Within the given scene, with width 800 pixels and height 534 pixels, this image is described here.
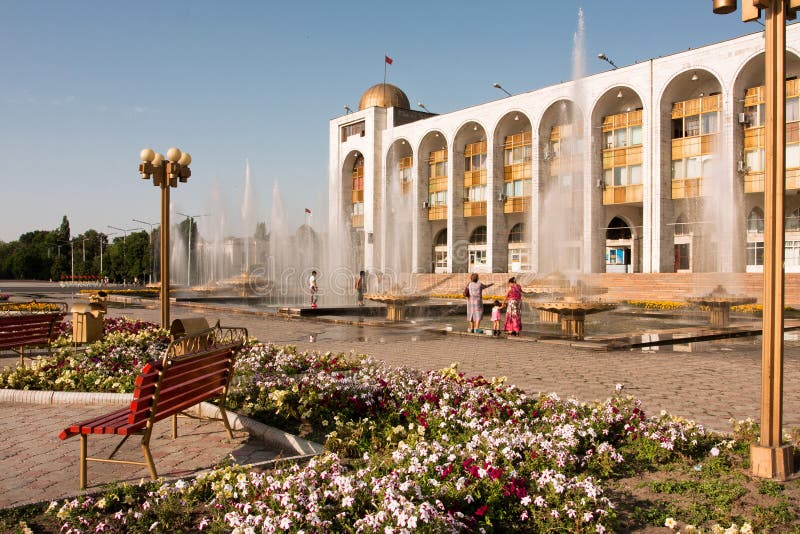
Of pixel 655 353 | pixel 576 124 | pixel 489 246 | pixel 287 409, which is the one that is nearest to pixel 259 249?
pixel 489 246

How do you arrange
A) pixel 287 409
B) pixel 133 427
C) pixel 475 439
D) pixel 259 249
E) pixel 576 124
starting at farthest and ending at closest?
pixel 576 124 → pixel 259 249 → pixel 287 409 → pixel 475 439 → pixel 133 427

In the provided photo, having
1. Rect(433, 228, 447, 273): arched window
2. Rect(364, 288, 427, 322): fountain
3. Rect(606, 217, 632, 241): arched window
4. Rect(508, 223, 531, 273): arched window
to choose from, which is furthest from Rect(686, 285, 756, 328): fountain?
Rect(433, 228, 447, 273): arched window

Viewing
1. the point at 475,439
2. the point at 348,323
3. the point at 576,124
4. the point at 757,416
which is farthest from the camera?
the point at 576,124

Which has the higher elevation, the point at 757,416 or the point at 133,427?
the point at 133,427

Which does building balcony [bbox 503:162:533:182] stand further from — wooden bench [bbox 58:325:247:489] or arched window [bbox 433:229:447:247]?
wooden bench [bbox 58:325:247:489]

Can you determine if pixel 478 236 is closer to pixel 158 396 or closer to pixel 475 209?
pixel 475 209

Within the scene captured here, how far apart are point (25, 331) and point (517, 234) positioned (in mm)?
43587

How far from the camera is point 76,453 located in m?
5.28

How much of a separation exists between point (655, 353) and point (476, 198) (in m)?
40.0

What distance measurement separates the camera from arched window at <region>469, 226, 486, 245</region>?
175 ft

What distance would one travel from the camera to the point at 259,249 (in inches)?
1596

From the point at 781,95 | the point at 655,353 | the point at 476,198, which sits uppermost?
the point at 476,198

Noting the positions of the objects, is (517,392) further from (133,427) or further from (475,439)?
(133,427)

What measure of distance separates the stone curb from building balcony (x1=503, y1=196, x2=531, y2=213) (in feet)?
138
